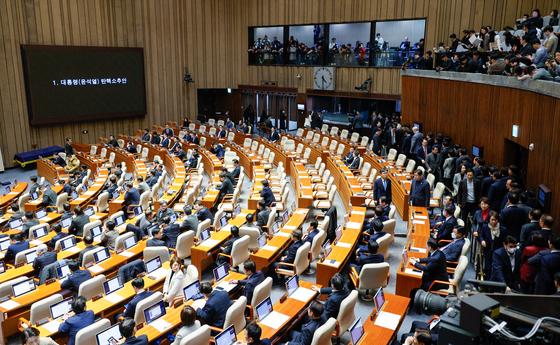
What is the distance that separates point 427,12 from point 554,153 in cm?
1283

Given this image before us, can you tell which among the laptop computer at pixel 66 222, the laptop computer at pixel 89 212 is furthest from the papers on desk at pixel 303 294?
the laptop computer at pixel 89 212

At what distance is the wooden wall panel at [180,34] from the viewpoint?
746 inches

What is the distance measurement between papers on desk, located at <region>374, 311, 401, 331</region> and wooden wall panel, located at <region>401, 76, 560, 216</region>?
390 centimetres

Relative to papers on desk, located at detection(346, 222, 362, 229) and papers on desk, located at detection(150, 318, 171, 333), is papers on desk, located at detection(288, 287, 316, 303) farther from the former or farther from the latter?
papers on desk, located at detection(346, 222, 362, 229)

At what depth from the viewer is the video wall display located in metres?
21.1

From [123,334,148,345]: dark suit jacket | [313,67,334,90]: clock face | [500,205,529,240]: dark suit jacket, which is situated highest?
[313,67,334,90]: clock face

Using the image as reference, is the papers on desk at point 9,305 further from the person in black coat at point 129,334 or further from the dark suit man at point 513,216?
the dark suit man at point 513,216

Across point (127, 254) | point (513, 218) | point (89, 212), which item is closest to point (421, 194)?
point (513, 218)

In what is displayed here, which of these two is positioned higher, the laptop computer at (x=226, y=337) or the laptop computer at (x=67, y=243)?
the laptop computer at (x=226, y=337)

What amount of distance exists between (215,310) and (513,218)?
4.85 meters

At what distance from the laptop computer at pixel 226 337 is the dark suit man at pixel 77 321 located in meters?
1.95

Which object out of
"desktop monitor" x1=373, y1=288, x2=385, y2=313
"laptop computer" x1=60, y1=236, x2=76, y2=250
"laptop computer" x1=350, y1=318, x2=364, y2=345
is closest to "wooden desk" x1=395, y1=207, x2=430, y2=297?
"desktop monitor" x1=373, y1=288, x2=385, y2=313

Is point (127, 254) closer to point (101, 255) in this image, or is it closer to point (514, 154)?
point (101, 255)

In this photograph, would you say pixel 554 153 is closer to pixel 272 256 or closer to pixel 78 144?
pixel 272 256
